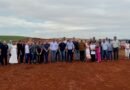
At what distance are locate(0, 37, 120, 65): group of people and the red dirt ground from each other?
248cm

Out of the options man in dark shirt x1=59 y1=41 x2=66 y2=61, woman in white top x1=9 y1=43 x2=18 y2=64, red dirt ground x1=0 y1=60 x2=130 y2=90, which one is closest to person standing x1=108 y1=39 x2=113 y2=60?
man in dark shirt x1=59 y1=41 x2=66 y2=61

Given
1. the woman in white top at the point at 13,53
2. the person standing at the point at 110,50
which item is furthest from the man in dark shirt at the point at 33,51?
the person standing at the point at 110,50

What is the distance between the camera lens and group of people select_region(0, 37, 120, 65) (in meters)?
28.0

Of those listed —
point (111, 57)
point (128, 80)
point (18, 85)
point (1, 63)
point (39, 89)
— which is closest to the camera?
point (39, 89)

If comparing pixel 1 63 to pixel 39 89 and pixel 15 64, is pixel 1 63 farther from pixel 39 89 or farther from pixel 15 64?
pixel 39 89

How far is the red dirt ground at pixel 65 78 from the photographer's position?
57.5 ft

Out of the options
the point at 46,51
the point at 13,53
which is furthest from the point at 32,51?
the point at 13,53

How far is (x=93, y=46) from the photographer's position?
2908 centimetres

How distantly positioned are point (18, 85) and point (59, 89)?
7.47 feet

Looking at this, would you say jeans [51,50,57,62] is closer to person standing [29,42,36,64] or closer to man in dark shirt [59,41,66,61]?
man in dark shirt [59,41,66,61]

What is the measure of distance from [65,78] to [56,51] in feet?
28.0

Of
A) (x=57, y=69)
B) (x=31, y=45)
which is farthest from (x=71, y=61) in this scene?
(x=57, y=69)

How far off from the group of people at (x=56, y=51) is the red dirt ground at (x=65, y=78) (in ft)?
8.13

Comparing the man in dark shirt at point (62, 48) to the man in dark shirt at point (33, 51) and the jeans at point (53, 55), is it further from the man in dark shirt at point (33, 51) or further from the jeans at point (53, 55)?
the man in dark shirt at point (33, 51)
